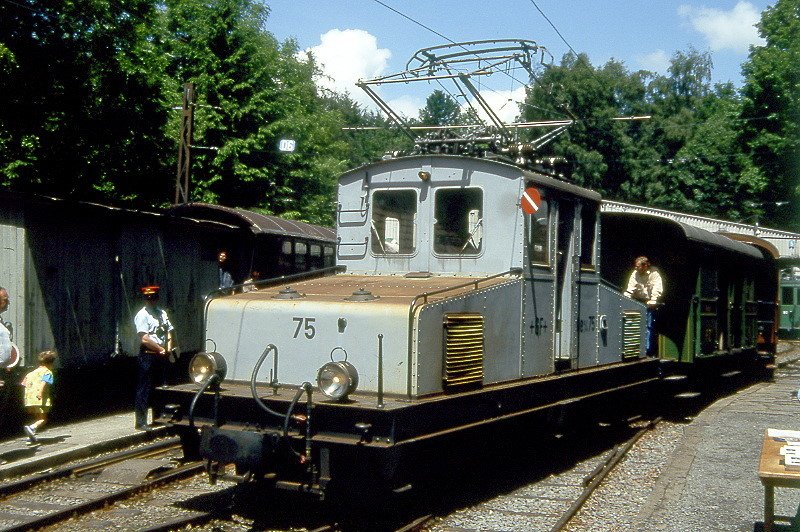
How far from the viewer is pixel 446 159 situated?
8562 millimetres

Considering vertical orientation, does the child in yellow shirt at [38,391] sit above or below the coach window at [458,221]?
below

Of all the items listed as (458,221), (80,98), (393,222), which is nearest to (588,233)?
(458,221)

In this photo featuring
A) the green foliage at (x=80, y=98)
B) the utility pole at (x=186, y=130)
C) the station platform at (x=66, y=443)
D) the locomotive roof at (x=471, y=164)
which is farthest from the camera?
the utility pole at (x=186, y=130)

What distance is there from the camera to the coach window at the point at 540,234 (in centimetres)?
855

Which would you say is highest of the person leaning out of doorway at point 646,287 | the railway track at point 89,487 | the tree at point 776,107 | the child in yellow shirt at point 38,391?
the tree at point 776,107

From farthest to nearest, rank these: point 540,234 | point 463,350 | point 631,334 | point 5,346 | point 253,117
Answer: point 253,117, point 631,334, point 5,346, point 540,234, point 463,350

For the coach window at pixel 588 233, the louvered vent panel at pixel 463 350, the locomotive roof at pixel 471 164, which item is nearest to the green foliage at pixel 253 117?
the locomotive roof at pixel 471 164

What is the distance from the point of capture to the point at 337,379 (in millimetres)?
6578

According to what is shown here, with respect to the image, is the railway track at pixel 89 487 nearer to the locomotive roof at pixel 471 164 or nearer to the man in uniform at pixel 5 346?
the man in uniform at pixel 5 346

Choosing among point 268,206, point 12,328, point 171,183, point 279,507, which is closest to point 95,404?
point 12,328

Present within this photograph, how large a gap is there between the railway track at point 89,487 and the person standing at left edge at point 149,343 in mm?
979

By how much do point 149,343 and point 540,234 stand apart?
4761 mm

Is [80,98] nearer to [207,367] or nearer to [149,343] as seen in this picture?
[149,343]

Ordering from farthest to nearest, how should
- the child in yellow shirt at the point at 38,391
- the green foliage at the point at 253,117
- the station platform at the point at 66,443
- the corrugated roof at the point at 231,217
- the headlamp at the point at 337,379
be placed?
the green foliage at the point at 253,117
the corrugated roof at the point at 231,217
the child in yellow shirt at the point at 38,391
the station platform at the point at 66,443
the headlamp at the point at 337,379
